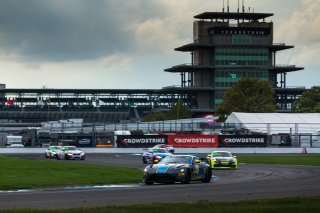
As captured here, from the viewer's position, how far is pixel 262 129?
98.7 metres

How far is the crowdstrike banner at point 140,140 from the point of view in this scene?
85312 mm

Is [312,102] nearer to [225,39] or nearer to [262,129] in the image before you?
[225,39]

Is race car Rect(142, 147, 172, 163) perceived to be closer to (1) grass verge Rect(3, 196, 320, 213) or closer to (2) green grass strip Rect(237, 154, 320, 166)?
(2) green grass strip Rect(237, 154, 320, 166)

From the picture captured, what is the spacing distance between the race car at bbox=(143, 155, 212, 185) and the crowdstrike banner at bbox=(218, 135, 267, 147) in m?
52.8

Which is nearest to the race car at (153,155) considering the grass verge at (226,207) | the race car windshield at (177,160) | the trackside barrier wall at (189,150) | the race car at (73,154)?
the race car at (73,154)

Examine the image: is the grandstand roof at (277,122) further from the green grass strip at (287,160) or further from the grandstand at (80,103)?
the grandstand at (80,103)

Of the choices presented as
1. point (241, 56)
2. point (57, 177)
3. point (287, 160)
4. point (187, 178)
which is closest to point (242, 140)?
point (287, 160)

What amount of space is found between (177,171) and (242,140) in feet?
184

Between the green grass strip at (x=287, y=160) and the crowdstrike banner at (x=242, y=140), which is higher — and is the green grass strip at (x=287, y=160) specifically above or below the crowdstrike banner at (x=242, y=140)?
below

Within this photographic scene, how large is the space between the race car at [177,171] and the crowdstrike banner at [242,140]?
52822mm

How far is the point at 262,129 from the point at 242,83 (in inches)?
2071

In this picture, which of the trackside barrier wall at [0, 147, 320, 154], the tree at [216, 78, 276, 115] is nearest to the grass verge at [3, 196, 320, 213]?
the trackside barrier wall at [0, 147, 320, 154]

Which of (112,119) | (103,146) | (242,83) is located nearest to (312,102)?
(242,83)

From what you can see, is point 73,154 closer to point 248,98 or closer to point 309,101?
point 248,98
